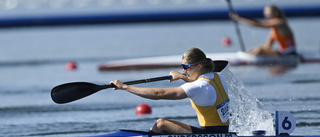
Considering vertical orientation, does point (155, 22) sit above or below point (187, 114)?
above

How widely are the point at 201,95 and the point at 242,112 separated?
71.8 inches

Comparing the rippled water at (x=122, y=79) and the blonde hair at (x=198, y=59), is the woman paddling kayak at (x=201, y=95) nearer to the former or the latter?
the blonde hair at (x=198, y=59)

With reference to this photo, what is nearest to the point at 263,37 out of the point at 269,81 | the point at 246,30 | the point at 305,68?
the point at 246,30

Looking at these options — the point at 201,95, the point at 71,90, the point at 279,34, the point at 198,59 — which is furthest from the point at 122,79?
the point at 201,95

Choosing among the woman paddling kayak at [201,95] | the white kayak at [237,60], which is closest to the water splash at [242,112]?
the woman paddling kayak at [201,95]

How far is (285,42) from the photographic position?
1398 cm

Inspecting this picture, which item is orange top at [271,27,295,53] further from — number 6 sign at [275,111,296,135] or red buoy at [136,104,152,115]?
number 6 sign at [275,111,296,135]

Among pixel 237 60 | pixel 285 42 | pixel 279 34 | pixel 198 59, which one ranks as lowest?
pixel 198 59

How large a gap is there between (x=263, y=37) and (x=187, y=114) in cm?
1360

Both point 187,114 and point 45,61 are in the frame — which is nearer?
point 187,114

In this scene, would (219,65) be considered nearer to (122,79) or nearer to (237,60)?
(122,79)

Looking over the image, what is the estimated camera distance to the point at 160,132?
6422 mm

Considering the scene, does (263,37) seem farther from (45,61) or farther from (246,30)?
(45,61)

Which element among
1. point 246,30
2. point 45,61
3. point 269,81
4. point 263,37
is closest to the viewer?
point 269,81
